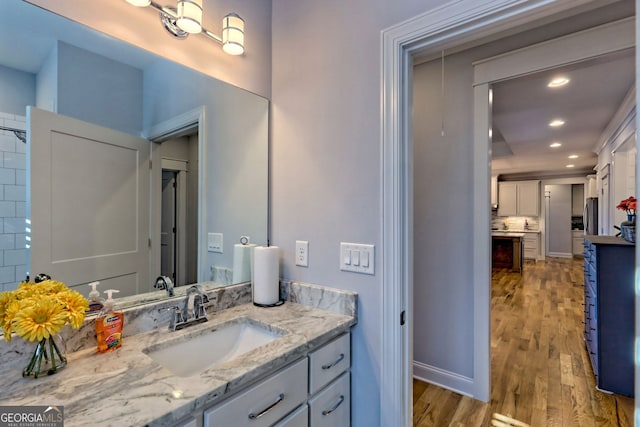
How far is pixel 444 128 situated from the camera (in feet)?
7.37

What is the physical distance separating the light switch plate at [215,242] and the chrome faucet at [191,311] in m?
0.21

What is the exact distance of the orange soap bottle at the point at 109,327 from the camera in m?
0.97

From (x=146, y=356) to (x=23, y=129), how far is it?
79 cm

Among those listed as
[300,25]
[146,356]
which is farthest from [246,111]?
[146,356]

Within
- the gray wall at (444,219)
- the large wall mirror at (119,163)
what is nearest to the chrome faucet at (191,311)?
the large wall mirror at (119,163)

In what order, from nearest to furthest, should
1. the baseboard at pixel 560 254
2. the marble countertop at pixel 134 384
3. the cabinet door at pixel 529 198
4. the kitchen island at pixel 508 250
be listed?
1. the marble countertop at pixel 134 384
2. the kitchen island at pixel 508 250
3. the cabinet door at pixel 529 198
4. the baseboard at pixel 560 254

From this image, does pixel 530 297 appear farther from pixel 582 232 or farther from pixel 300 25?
pixel 582 232

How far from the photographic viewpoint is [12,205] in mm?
884

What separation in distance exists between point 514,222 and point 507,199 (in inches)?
29.3

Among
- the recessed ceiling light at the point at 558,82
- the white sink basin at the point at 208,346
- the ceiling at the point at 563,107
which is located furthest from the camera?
the recessed ceiling light at the point at 558,82

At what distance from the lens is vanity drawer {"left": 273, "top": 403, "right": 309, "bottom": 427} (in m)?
0.99

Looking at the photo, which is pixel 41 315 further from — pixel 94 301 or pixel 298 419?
pixel 298 419

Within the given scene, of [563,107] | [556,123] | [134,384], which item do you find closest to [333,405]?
[134,384]

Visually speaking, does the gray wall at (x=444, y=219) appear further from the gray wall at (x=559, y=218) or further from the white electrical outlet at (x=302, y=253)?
the gray wall at (x=559, y=218)
